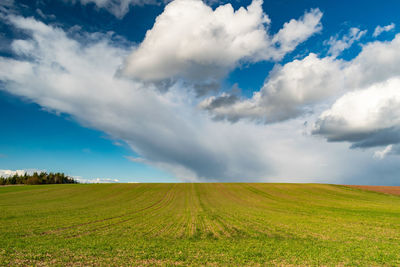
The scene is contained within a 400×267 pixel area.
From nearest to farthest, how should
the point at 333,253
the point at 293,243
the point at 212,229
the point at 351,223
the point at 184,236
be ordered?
the point at 333,253, the point at 293,243, the point at 184,236, the point at 212,229, the point at 351,223

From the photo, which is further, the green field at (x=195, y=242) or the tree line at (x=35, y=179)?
the tree line at (x=35, y=179)

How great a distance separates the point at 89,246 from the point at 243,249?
12.4 m

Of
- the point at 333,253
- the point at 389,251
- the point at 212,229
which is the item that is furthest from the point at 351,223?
the point at 212,229

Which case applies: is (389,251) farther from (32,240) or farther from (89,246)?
(32,240)

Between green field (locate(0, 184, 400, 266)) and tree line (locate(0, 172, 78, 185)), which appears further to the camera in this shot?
tree line (locate(0, 172, 78, 185))

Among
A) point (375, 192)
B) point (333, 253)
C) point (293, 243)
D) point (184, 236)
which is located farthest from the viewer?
point (375, 192)

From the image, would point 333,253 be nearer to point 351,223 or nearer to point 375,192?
point 351,223

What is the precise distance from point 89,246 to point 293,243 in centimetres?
1758

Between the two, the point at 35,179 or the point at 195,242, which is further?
the point at 35,179

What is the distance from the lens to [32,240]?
1983 cm

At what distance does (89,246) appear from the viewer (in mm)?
18297

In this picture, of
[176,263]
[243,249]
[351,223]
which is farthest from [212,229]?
[351,223]

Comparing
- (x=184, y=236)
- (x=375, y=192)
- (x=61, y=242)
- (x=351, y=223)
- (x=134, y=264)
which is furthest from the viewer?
(x=375, y=192)

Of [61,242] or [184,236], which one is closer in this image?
[61,242]
